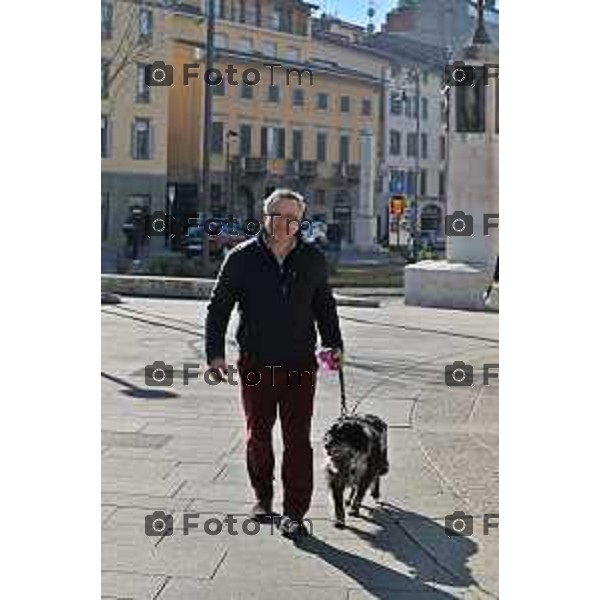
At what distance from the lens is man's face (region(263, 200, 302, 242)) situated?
4156mm

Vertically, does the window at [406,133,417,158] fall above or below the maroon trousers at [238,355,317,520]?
above

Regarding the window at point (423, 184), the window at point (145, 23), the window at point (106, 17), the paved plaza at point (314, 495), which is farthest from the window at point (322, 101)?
the window at point (106, 17)

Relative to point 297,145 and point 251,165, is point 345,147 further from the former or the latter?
point 297,145

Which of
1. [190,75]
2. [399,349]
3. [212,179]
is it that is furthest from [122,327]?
[190,75]

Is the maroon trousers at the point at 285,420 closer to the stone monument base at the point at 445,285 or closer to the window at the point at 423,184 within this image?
the window at the point at 423,184

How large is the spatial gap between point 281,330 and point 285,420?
0.40 m

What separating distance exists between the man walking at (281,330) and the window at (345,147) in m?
5.24

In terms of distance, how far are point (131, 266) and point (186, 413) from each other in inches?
399

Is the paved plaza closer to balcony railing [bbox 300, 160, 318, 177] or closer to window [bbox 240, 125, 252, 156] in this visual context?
balcony railing [bbox 300, 160, 318, 177]

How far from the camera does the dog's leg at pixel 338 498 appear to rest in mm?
4473

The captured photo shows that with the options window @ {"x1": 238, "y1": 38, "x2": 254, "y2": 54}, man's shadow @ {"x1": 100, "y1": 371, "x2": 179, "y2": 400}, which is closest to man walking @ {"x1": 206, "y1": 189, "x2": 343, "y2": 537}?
window @ {"x1": 238, "y1": 38, "x2": 254, "y2": 54}

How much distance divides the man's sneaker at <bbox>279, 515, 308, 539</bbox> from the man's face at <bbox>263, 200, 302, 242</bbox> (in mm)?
1151
